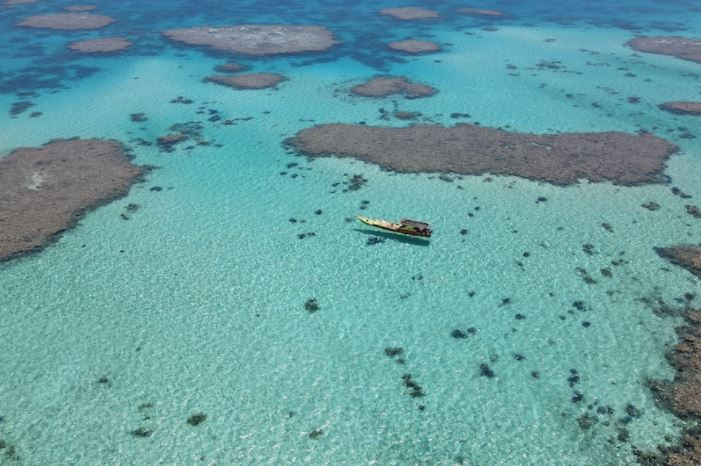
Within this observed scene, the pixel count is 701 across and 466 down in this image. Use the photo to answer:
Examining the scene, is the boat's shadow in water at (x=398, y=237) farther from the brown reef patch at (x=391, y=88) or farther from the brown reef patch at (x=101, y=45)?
the brown reef patch at (x=101, y=45)

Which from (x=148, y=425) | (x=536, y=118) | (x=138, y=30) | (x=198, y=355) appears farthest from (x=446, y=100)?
(x=138, y=30)

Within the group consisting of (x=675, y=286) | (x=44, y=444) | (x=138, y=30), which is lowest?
(x=44, y=444)

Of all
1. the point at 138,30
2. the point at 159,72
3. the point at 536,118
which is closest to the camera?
the point at 536,118

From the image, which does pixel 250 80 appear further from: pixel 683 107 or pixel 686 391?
pixel 686 391

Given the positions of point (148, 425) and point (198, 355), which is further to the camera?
point (198, 355)

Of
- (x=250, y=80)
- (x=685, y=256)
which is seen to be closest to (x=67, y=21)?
(x=250, y=80)

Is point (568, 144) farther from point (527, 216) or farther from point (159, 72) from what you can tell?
point (159, 72)

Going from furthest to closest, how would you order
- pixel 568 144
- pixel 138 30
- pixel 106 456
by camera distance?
pixel 138 30 < pixel 568 144 < pixel 106 456
